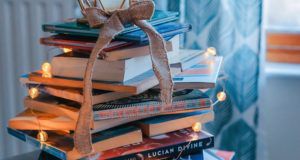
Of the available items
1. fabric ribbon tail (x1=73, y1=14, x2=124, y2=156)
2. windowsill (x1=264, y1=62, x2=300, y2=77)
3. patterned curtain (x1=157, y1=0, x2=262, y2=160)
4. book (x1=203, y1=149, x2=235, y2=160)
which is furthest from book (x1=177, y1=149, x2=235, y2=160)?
windowsill (x1=264, y1=62, x2=300, y2=77)

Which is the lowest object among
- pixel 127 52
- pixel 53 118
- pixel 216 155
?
pixel 216 155

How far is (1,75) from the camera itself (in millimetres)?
1396

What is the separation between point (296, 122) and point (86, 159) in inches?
31.2

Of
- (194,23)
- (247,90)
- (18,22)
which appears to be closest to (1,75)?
(18,22)

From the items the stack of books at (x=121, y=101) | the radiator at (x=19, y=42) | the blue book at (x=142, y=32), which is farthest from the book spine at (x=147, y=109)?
the radiator at (x=19, y=42)

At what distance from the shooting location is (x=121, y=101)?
757 mm

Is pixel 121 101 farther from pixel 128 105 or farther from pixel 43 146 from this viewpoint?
pixel 43 146

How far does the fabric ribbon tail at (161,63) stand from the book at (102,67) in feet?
0.13

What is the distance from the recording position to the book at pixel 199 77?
0.80 meters

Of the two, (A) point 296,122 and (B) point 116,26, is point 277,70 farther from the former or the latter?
(B) point 116,26

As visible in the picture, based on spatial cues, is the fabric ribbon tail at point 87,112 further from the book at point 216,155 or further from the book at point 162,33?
the book at point 216,155

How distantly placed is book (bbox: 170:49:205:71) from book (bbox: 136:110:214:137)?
0.08 m

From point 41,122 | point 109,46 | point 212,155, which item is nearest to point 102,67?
point 109,46

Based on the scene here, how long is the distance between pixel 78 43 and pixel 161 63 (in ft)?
0.46
